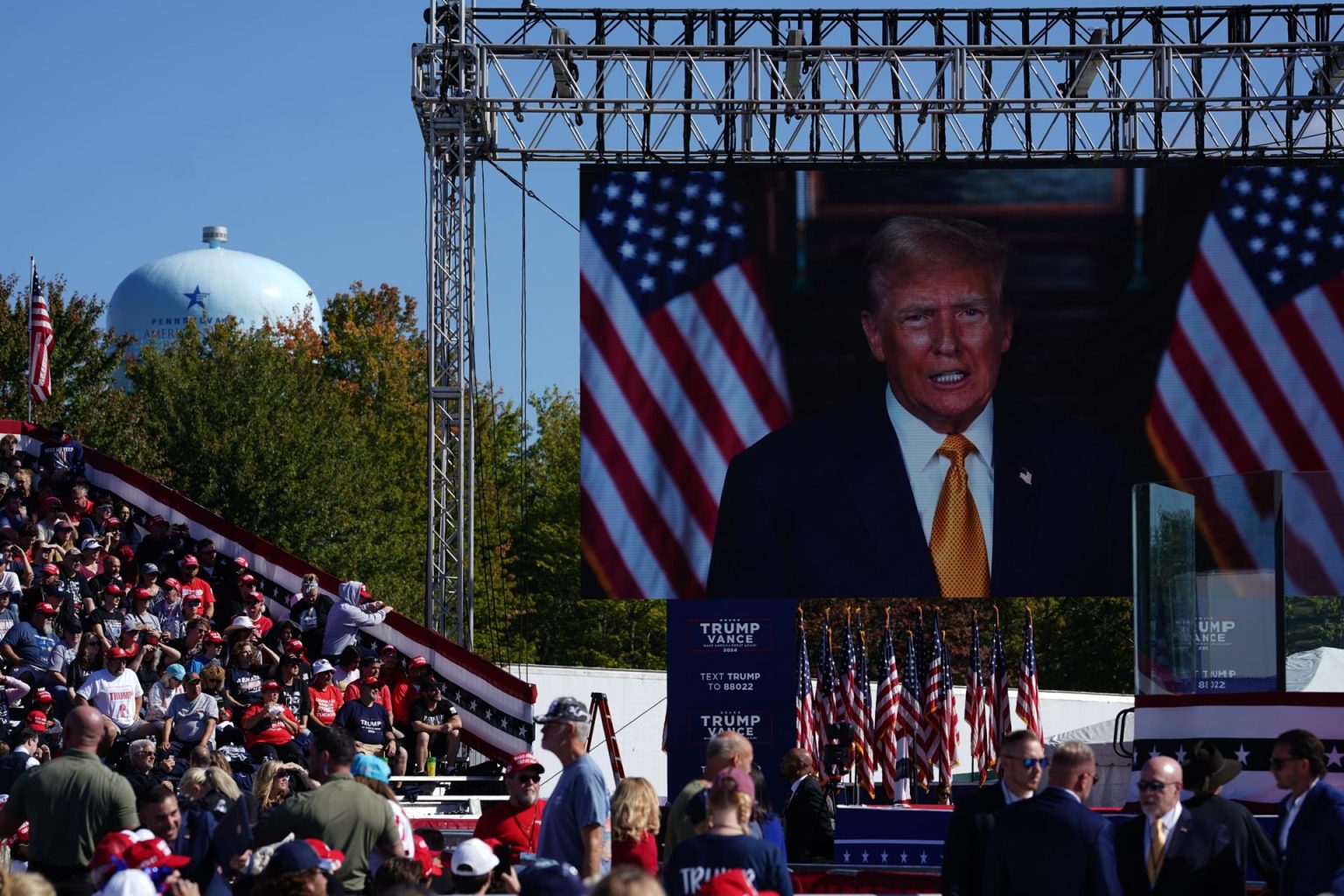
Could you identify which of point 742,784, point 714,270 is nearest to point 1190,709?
point 742,784

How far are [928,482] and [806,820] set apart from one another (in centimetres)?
1006

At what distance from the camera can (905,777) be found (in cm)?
2130

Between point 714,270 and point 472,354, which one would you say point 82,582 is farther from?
point 714,270

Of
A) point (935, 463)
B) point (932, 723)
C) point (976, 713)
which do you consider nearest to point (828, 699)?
point (932, 723)

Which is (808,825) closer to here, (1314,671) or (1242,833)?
(1314,671)

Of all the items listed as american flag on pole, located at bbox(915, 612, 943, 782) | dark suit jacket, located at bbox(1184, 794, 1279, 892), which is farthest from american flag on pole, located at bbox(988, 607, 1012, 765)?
dark suit jacket, located at bbox(1184, 794, 1279, 892)

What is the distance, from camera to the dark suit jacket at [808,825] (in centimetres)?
1161

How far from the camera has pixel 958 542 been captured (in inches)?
837

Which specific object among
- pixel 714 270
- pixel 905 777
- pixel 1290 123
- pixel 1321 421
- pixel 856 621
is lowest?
pixel 905 777

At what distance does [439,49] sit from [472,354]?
133 inches

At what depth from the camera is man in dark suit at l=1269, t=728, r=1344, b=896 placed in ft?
26.1

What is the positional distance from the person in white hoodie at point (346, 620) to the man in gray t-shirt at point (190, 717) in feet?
11.3

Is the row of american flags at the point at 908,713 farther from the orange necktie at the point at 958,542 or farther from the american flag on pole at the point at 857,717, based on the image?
the orange necktie at the point at 958,542

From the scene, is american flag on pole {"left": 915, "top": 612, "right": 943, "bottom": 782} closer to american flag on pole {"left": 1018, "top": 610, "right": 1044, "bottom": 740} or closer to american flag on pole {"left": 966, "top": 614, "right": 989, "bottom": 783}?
american flag on pole {"left": 966, "top": 614, "right": 989, "bottom": 783}
